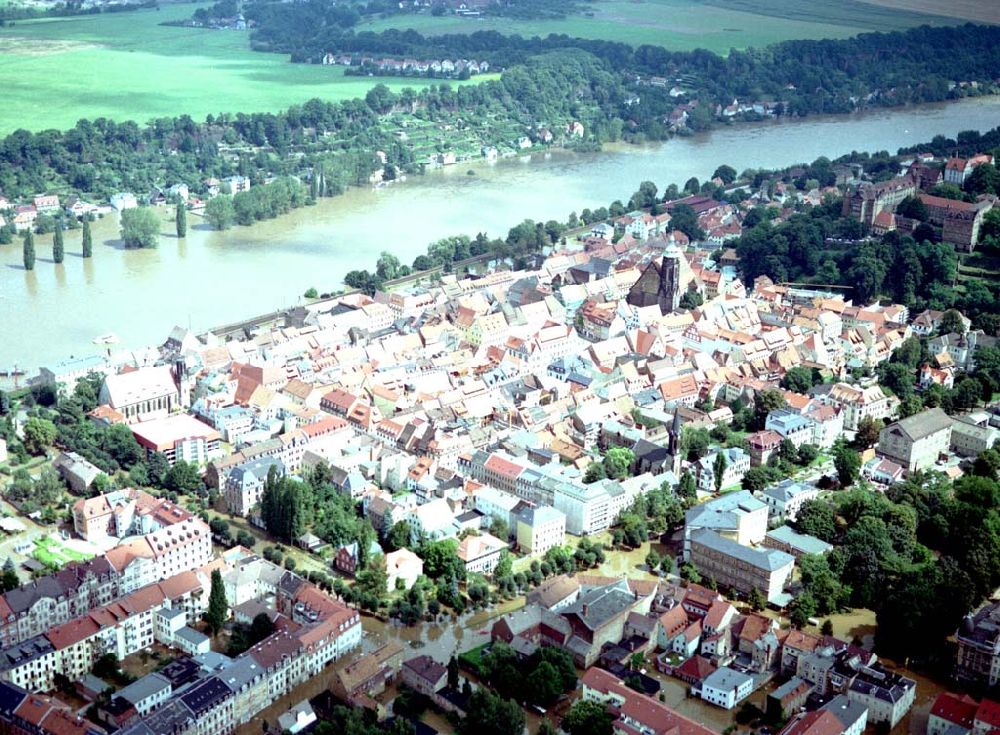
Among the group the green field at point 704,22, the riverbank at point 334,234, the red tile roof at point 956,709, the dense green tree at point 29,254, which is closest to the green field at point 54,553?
the riverbank at point 334,234

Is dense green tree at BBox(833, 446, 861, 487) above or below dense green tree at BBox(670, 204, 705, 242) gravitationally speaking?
below

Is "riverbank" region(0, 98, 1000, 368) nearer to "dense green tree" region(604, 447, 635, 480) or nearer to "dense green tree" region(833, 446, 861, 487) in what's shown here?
"dense green tree" region(604, 447, 635, 480)

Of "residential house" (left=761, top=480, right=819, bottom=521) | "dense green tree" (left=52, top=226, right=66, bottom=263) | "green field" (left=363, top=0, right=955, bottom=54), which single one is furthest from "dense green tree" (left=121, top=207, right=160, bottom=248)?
"green field" (left=363, top=0, right=955, bottom=54)

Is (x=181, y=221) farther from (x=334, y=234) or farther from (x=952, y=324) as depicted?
(x=952, y=324)

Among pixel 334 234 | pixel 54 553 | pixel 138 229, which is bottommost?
pixel 54 553

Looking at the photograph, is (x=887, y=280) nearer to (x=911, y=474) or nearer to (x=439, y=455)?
(x=911, y=474)

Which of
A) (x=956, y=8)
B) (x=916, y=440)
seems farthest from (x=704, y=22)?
(x=916, y=440)

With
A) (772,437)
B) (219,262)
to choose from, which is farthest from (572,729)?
(219,262)
